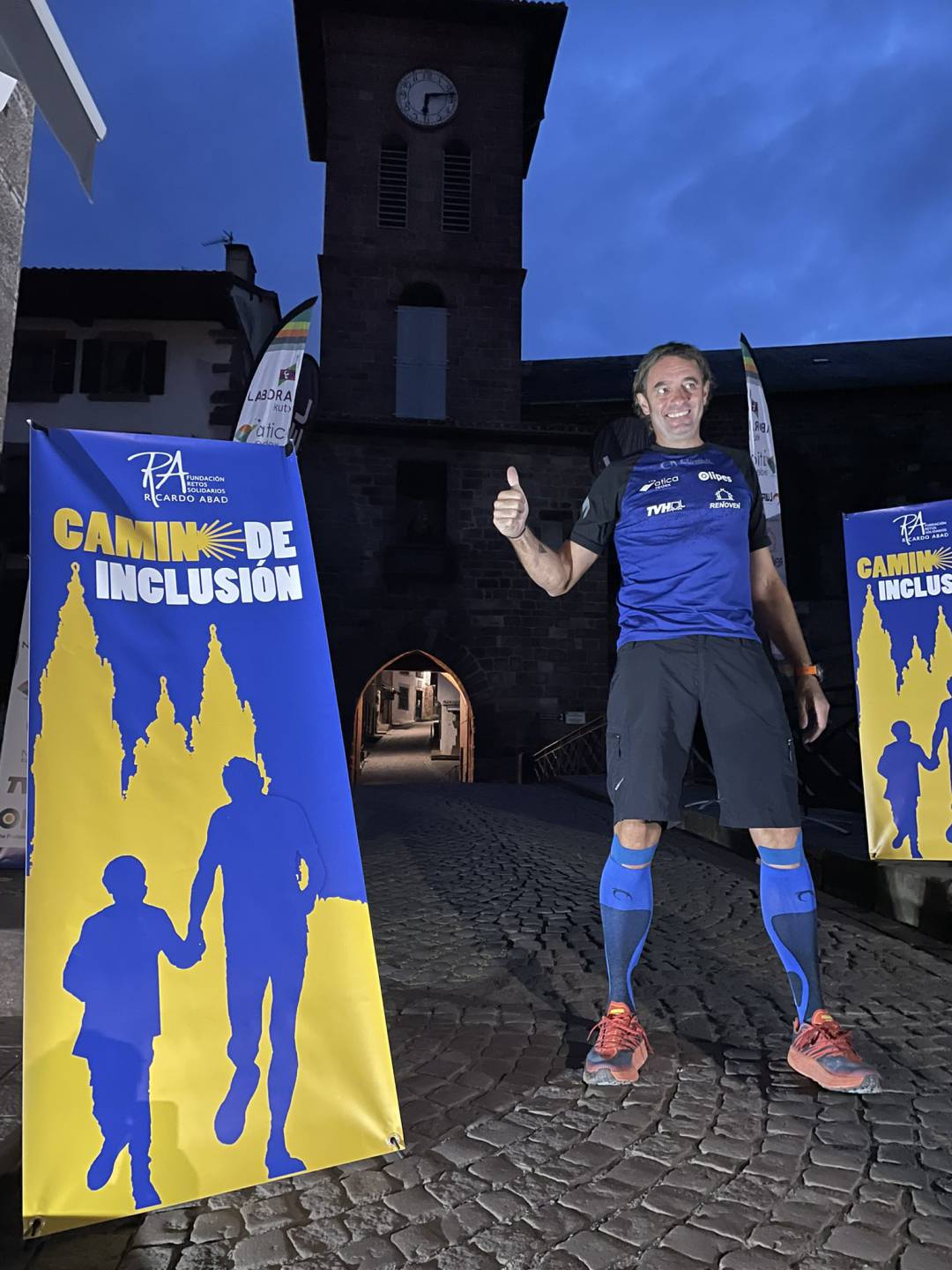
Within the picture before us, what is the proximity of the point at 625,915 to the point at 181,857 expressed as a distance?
1264 millimetres

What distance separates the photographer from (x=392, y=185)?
1853 cm

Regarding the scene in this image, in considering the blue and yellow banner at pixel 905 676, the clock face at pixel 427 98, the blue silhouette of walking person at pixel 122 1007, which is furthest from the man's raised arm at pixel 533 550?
the clock face at pixel 427 98

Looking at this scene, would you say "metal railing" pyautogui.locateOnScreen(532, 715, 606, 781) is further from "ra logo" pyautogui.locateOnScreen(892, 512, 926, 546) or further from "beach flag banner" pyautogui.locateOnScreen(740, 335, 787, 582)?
"ra logo" pyautogui.locateOnScreen(892, 512, 926, 546)

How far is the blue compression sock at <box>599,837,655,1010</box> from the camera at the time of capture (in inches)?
95.0

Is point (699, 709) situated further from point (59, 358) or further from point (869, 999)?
point (59, 358)

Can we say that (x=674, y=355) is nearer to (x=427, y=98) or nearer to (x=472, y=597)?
(x=472, y=597)

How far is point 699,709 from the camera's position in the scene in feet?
8.20

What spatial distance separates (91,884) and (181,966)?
23cm

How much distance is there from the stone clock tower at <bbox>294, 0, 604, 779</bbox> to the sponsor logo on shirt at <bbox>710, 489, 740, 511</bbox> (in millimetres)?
13740

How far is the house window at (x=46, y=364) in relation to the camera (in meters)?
15.5

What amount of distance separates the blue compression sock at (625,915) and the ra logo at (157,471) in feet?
4.92

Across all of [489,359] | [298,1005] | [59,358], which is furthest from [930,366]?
[298,1005]

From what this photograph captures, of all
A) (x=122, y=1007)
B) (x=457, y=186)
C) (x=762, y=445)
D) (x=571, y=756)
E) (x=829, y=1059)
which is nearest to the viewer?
(x=122, y=1007)

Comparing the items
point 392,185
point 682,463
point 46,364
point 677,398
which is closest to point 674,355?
point 677,398
